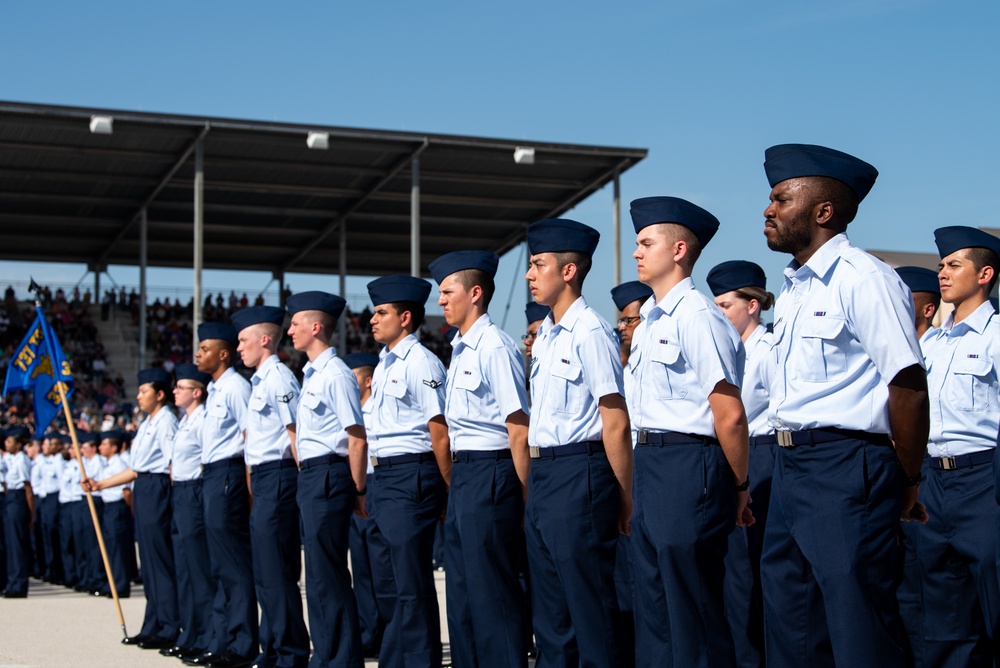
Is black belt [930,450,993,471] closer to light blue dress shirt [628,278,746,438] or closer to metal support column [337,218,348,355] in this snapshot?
light blue dress shirt [628,278,746,438]

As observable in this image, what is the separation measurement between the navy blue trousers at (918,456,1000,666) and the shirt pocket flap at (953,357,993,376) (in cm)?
42

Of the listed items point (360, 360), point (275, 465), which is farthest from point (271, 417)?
point (360, 360)

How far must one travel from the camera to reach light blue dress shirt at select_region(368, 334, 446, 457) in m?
6.52

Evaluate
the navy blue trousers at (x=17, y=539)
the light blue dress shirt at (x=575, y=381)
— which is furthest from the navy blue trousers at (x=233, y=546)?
the navy blue trousers at (x=17, y=539)

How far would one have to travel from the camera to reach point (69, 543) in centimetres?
1623

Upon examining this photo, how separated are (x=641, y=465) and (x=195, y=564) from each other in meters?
4.76

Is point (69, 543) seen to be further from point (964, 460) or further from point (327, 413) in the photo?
point (964, 460)

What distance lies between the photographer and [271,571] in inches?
290

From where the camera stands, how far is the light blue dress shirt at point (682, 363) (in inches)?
183

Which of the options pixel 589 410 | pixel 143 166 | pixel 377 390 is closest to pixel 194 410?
pixel 377 390

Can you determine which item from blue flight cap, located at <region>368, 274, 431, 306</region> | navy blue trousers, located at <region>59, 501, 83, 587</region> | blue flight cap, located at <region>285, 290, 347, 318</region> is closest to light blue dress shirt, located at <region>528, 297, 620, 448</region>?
blue flight cap, located at <region>368, 274, 431, 306</region>

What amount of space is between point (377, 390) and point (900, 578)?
2905 mm

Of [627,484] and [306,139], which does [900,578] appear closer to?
[627,484]

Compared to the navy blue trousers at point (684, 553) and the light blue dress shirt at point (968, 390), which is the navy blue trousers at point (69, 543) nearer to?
the navy blue trousers at point (684, 553)
